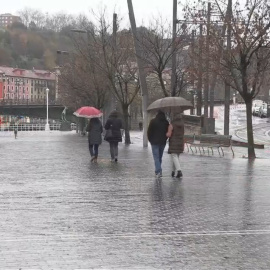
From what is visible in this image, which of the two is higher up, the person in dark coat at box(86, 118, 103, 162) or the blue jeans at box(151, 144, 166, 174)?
the person in dark coat at box(86, 118, 103, 162)

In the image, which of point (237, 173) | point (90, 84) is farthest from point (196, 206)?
point (90, 84)

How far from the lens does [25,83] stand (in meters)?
174

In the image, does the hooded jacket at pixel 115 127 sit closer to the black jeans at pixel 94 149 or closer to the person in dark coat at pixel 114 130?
the person in dark coat at pixel 114 130

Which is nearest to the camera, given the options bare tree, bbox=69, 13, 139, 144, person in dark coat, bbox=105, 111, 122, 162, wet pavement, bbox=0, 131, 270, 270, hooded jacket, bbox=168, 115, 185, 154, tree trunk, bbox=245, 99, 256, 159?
wet pavement, bbox=0, 131, 270, 270

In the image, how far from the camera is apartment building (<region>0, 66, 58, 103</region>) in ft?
535

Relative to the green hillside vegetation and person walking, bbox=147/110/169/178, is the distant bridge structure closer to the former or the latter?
the green hillside vegetation

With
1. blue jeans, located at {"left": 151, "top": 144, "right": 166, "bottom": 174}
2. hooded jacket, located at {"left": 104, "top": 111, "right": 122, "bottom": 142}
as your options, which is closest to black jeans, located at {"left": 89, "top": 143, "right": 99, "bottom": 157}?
hooded jacket, located at {"left": 104, "top": 111, "right": 122, "bottom": 142}

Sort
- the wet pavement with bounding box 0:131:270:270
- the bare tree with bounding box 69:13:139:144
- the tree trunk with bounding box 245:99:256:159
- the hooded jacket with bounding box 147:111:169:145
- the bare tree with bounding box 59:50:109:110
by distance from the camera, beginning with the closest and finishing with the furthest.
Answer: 1. the wet pavement with bounding box 0:131:270:270
2. the hooded jacket with bounding box 147:111:169:145
3. the tree trunk with bounding box 245:99:256:159
4. the bare tree with bounding box 69:13:139:144
5. the bare tree with bounding box 59:50:109:110

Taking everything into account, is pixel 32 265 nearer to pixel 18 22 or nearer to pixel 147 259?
pixel 147 259

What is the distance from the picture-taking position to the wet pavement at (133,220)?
6.64m

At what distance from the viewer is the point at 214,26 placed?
2278 centimetres

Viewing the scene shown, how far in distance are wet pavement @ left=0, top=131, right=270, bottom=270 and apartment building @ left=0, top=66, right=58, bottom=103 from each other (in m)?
144

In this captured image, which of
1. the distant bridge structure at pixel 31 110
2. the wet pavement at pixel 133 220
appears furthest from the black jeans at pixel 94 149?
the distant bridge structure at pixel 31 110

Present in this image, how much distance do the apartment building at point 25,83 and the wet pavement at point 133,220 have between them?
473 ft
